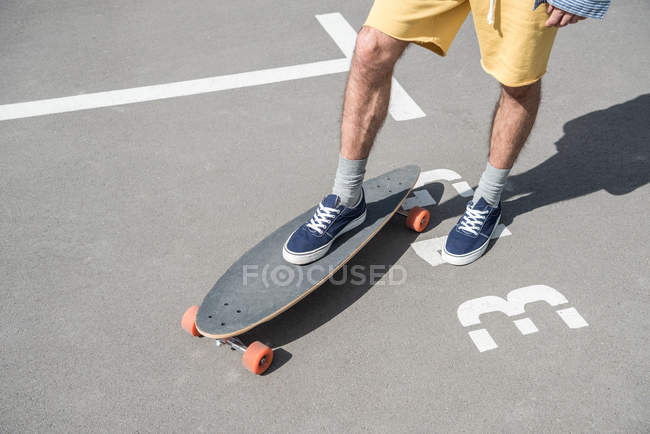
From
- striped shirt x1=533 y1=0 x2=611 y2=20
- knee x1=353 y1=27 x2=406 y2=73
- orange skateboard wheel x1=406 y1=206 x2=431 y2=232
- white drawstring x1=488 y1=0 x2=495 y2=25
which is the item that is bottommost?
orange skateboard wheel x1=406 y1=206 x2=431 y2=232

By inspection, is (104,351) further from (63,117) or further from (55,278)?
(63,117)

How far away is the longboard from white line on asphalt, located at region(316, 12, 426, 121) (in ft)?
3.02

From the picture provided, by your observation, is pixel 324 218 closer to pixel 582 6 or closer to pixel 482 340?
pixel 482 340

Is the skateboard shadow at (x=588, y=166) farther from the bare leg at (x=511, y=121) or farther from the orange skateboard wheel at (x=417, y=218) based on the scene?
the bare leg at (x=511, y=121)

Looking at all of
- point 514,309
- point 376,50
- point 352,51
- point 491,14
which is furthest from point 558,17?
point 352,51

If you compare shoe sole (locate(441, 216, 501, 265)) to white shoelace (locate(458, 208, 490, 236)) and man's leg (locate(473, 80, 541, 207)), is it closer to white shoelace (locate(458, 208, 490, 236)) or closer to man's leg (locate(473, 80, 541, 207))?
white shoelace (locate(458, 208, 490, 236))

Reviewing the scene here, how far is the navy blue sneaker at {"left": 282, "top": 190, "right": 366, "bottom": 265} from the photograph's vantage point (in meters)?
2.56

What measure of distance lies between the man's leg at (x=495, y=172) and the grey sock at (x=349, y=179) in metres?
0.54

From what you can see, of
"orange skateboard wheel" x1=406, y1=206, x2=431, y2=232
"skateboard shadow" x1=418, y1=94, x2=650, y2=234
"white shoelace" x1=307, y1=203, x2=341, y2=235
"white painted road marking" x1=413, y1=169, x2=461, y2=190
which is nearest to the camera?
"white shoelace" x1=307, y1=203, x2=341, y2=235

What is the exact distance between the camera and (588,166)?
3326 millimetres

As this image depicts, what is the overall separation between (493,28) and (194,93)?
2.43 metres

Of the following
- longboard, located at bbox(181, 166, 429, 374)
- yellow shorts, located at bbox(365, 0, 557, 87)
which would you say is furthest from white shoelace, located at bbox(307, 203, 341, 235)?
yellow shorts, located at bbox(365, 0, 557, 87)

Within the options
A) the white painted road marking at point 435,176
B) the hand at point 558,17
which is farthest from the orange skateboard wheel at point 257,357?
the hand at point 558,17

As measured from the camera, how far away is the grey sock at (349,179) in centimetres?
254
